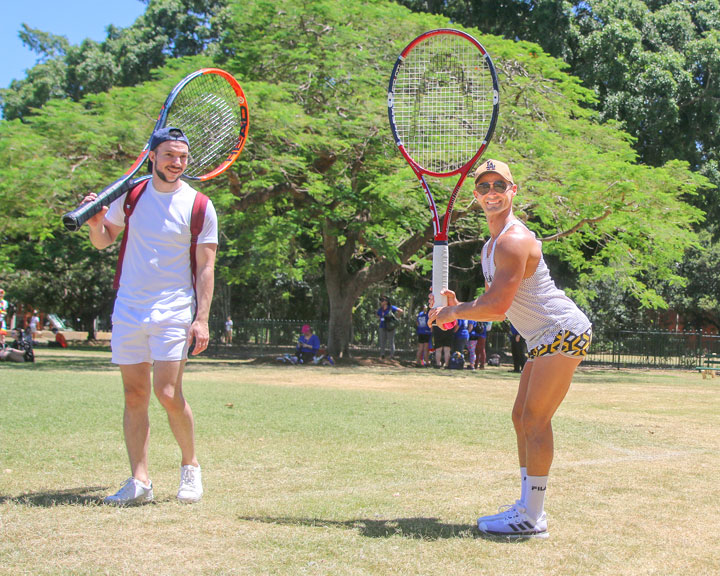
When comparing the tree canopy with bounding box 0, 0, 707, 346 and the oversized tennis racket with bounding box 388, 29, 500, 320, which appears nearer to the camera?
the oversized tennis racket with bounding box 388, 29, 500, 320

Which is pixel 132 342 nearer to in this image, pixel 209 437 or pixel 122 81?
pixel 209 437

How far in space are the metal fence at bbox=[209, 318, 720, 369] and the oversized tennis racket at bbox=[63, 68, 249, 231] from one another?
808 inches

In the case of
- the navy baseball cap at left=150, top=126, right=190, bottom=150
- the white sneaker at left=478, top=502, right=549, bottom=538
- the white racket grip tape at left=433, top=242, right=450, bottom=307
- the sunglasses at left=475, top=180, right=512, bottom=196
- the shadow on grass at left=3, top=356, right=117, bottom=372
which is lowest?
the shadow on grass at left=3, top=356, right=117, bottom=372

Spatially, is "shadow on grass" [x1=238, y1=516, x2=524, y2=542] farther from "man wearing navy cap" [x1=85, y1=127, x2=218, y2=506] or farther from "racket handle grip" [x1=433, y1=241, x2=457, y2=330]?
"racket handle grip" [x1=433, y1=241, x2=457, y2=330]

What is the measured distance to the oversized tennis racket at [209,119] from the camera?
5.93m

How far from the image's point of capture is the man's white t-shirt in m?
4.89

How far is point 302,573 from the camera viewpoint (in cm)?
345

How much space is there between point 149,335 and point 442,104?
12.6ft

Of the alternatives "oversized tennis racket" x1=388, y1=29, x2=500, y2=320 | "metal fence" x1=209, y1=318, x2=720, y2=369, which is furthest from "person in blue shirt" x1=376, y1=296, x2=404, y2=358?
"oversized tennis racket" x1=388, y1=29, x2=500, y2=320

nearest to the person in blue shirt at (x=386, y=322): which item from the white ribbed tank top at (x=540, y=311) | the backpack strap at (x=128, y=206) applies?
the backpack strap at (x=128, y=206)

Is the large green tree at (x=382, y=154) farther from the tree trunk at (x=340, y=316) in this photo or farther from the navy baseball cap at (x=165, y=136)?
the navy baseball cap at (x=165, y=136)

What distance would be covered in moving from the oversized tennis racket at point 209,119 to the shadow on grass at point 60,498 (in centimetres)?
233

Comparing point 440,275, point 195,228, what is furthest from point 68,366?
point 440,275

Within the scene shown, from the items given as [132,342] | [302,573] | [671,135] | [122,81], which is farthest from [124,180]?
[122,81]
